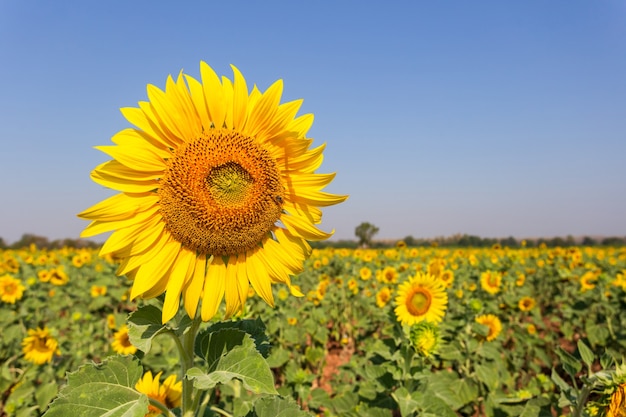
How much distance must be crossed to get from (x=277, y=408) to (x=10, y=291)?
7704 mm

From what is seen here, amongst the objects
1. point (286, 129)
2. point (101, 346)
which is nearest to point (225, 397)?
point (101, 346)

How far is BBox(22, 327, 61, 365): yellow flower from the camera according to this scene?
16.6ft

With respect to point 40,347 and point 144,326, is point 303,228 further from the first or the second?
point 40,347

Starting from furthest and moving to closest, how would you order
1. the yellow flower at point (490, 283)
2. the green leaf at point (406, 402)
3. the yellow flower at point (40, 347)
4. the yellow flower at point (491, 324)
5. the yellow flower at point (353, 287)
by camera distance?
the yellow flower at point (353, 287), the yellow flower at point (490, 283), the yellow flower at point (491, 324), the yellow flower at point (40, 347), the green leaf at point (406, 402)

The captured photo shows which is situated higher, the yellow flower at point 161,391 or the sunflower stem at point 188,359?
the sunflower stem at point 188,359

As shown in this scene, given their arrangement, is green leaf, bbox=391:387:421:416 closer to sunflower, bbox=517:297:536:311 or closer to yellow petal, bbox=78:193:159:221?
yellow petal, bbox=78:193:159:221

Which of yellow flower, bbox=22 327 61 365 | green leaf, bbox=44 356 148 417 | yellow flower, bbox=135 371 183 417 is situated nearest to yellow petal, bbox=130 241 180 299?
green leaf, bbox=44 356 148 417

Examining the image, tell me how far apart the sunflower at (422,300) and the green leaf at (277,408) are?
2695 millimetres

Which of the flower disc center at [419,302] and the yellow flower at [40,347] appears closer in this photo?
the flower disc center at [419,302]

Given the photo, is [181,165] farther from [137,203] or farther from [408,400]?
→ [408,400]

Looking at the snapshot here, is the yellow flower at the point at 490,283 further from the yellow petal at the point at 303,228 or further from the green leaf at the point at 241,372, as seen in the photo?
the green leaf at the point at 241,372

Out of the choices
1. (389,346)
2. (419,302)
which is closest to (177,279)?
(389,346)

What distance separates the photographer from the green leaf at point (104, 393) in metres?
1.31

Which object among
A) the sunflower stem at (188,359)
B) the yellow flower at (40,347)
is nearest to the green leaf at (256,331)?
the sunflower stem at (188,359)
